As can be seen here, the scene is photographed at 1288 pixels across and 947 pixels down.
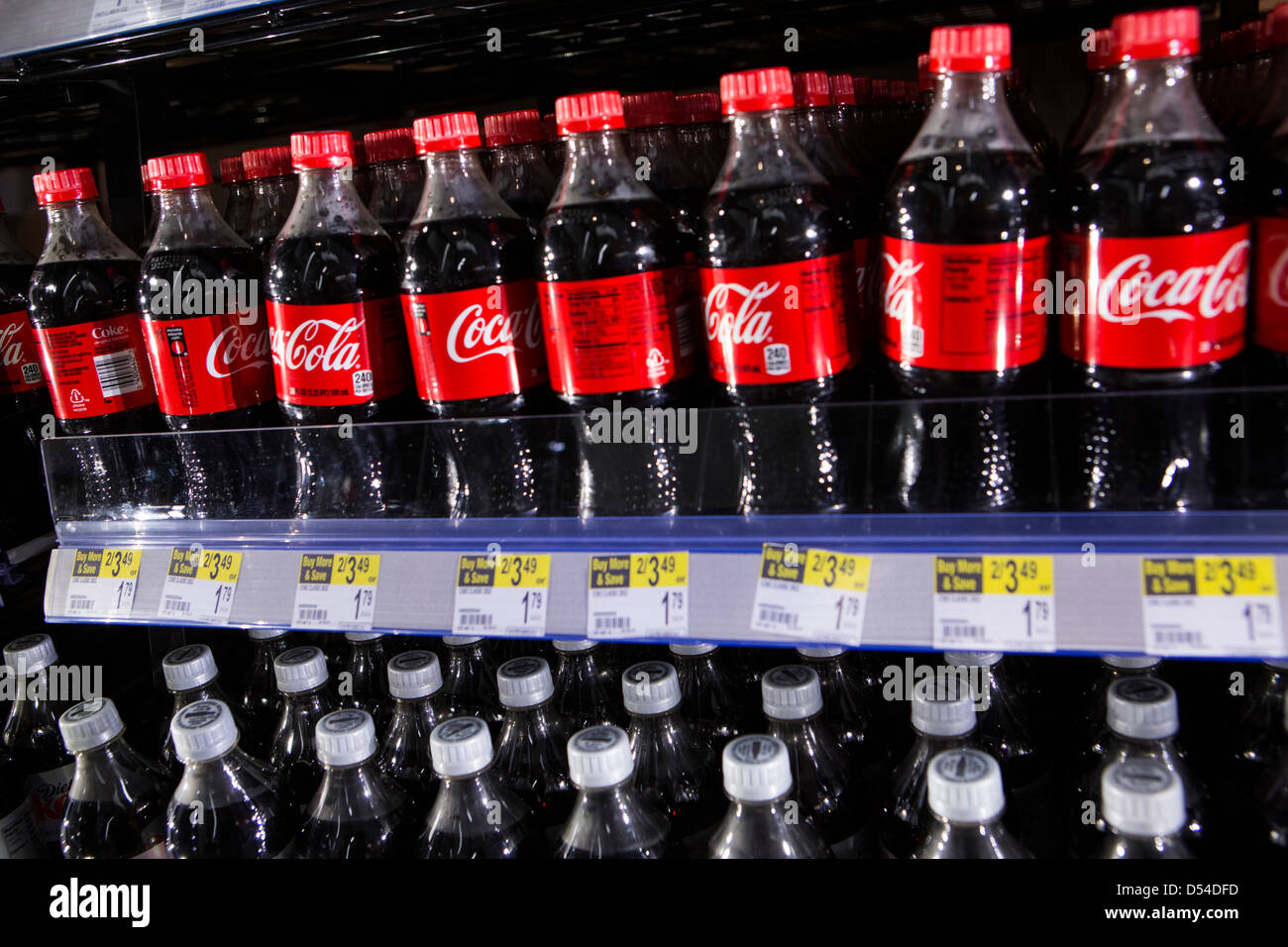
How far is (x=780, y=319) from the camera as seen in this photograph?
993 millimetres

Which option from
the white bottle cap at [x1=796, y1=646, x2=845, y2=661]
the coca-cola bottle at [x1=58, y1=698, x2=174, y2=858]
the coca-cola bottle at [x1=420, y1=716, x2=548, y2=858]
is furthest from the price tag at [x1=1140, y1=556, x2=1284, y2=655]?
the coca-cola bottle at [x1=58, y1=698, x2=174, y2=858]

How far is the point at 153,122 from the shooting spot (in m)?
1.67

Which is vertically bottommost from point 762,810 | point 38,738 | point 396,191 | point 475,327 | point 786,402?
point 38,738

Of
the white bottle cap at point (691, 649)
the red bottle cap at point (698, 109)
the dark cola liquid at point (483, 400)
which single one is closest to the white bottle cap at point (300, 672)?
the dark cola liquid at point (483, 400)

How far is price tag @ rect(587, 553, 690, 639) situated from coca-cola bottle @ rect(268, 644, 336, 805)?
628 mm

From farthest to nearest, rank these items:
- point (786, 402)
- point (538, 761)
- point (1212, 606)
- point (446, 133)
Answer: point (538, 761)
point (446, 133)
point (786, 402)
point (1212, 606)

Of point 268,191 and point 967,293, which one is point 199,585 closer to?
point 268,191

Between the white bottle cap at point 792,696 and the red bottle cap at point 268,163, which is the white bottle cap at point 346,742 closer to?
the white bottle cap at point 792,696

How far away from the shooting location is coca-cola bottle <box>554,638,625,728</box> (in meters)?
1.51

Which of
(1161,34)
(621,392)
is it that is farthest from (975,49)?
(621,392)

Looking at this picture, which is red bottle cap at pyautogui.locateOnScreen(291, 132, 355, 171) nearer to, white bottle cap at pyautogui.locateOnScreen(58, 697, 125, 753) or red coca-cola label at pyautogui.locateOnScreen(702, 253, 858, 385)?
red coca-cola label at pyautogui.locateOnScreen(702, 253, 858, 385)

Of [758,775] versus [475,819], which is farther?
[475,819]

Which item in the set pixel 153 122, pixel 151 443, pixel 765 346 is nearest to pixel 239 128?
pixel 153 122

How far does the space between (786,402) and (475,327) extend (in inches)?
15.2
